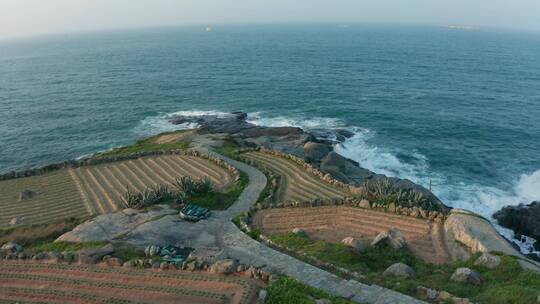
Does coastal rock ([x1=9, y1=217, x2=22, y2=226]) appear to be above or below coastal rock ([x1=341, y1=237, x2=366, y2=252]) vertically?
below

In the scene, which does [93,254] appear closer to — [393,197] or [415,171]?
[393,197]

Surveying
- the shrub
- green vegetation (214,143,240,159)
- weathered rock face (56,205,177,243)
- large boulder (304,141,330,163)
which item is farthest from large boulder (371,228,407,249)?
large boulder (304,141,330,163)

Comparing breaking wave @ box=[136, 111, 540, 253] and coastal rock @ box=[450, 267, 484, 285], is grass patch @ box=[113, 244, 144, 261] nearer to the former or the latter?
coastal rock @ box=[450, 267, 484, 285]

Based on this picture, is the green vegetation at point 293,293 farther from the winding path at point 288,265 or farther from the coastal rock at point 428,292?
the coastal rock at point 428,292

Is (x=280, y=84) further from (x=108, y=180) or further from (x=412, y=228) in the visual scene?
(x=412, y=228)

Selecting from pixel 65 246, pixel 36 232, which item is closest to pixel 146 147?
pixel 36 232
